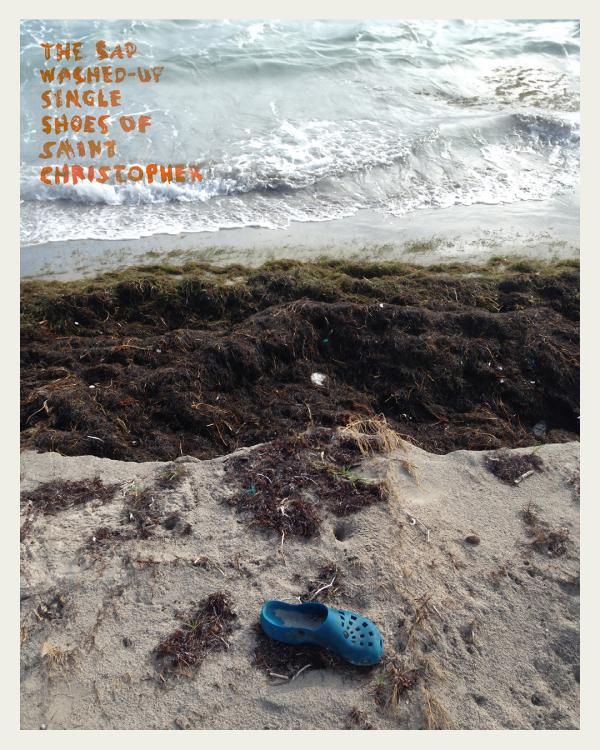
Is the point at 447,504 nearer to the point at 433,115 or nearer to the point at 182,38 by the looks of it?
the point at 433,115

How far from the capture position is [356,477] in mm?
3594

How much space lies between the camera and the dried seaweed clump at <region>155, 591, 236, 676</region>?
8.75 feet

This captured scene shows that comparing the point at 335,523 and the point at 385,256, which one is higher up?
the point at 385,256

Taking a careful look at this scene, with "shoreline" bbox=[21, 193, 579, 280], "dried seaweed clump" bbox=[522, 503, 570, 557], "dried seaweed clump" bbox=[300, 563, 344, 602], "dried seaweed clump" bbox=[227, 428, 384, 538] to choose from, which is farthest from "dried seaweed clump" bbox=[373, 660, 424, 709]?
"shoreline" bbox=[21, 193, 579, 280]

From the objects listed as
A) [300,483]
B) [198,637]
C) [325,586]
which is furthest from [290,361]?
[198,637]

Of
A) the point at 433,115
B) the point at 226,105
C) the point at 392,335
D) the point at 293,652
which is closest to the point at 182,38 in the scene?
the point at 226,105

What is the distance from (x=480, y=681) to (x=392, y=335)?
282 cm

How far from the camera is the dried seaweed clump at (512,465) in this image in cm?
371

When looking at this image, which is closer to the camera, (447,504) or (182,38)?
(447,504)

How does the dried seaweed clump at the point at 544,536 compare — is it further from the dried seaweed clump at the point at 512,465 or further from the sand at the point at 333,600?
the dried seaweed clump at the point at 512,465

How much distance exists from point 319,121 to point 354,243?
12.7 feet

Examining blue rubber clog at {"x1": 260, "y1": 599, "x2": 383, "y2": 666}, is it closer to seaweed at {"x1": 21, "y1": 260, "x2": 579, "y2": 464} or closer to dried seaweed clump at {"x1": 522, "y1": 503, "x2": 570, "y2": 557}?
dried seaweed clump at {"x1": 522, "y1": 503, "x2": 570, "y2": 557}

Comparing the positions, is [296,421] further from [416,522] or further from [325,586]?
[325,586]

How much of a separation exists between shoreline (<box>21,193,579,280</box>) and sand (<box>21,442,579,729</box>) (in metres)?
3.40
